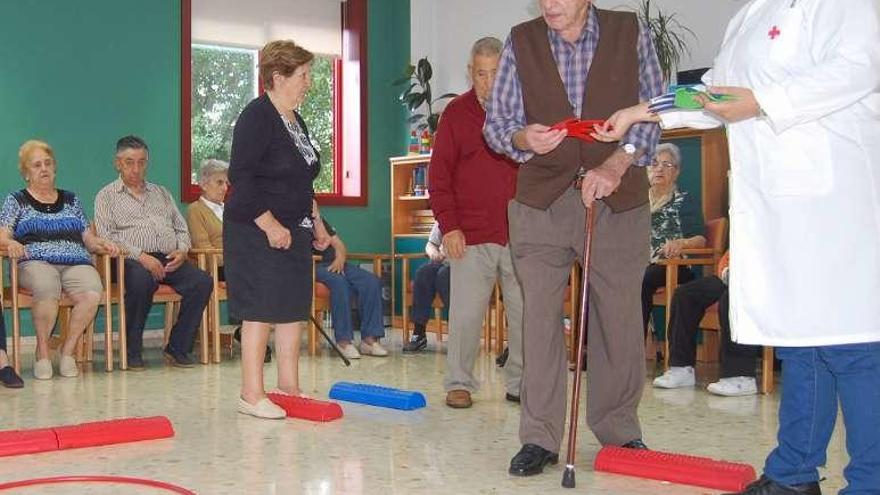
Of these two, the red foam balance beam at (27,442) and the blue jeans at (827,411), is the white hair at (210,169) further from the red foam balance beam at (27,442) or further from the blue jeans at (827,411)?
the blue jeans at (827,411)

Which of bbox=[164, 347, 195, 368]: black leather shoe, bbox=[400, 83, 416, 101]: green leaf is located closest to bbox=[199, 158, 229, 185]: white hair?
bbox=[164, 347, 195, 368]: black leather shoe

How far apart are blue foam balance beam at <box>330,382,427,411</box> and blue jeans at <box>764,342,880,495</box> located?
1744 mm

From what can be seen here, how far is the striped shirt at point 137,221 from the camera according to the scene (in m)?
5.39

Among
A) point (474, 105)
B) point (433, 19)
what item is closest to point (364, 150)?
point (433, 19)

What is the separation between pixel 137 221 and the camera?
549 centimetres

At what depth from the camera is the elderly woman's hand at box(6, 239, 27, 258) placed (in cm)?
479

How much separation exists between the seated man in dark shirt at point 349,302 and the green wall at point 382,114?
1.76 meters

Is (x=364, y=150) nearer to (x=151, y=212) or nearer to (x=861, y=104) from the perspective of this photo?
(x=151, y=212)

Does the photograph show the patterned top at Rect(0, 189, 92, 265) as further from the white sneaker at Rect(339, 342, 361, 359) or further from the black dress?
the black dress

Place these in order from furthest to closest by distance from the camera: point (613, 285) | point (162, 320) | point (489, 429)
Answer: point (162, 320), point (489, 429), point (613, 285)

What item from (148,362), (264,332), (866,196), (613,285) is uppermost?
(866,196)

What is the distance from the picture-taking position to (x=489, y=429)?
342 cm

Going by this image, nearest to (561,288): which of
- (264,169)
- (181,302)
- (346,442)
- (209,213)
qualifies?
(346,442)

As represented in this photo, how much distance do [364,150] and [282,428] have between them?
15.0ft
